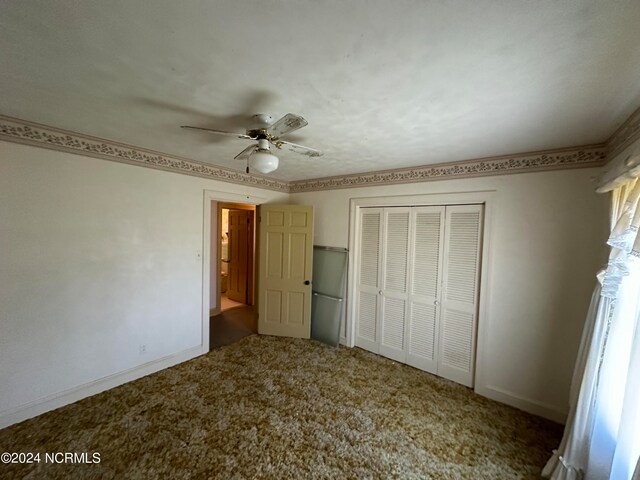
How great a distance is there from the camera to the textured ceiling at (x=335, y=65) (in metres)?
0.87

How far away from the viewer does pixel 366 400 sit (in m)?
2.37

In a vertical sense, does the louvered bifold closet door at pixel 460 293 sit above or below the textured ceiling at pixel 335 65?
below

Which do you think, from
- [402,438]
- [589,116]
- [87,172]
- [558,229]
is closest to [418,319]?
[402,438]

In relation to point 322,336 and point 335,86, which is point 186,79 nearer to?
point 335,86

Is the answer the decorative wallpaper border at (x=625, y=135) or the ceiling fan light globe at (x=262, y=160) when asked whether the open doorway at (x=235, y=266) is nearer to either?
the ceiling fan light globe at (x=262, y=160)

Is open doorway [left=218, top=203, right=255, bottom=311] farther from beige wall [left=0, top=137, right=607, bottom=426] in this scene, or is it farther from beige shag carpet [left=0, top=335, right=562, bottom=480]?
beige shag carpet [left=0, top=335, right=562, bottom=480]

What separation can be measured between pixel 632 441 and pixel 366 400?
1715 millimetres

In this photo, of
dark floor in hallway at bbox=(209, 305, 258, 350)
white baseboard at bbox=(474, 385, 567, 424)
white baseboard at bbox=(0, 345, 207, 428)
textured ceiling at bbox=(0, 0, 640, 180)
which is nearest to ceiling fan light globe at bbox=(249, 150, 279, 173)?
textured ceiling at bbox=(0, 0, 640, 180)

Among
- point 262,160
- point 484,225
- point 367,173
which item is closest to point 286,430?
point 262,160

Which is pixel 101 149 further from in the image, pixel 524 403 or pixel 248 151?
pixel 524 403

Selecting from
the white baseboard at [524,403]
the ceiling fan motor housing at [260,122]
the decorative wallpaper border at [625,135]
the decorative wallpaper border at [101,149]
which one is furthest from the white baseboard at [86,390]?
the decorative wallpaper border at [625,135]

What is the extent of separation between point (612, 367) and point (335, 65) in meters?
2.32

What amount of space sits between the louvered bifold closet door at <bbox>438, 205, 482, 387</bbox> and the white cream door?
185 cm

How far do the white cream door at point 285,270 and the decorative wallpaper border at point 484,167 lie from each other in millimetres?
792
